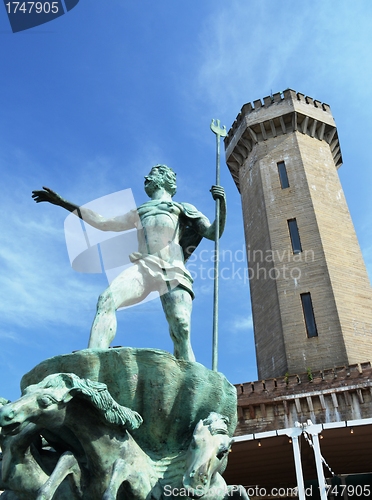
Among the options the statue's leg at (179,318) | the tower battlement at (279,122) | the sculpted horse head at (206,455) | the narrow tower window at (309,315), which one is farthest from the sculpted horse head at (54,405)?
the tower battlement at (279,122)

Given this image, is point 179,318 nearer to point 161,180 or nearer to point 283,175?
point 161,180

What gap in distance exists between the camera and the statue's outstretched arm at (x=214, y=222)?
505cm

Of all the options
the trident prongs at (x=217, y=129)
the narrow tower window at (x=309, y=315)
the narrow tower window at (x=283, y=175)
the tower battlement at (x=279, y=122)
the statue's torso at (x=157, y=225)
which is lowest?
the statue's torso at (x=157, y=225)

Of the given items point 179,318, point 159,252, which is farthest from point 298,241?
point 179,318

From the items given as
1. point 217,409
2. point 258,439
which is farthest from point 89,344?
point 258,439

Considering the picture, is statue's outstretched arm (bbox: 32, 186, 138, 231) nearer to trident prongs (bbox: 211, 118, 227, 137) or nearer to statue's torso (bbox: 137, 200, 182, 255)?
statue's torso (bbox: 137, 200, 182, 255)

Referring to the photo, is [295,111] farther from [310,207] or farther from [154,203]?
[154,203]

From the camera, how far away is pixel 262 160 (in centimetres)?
2856

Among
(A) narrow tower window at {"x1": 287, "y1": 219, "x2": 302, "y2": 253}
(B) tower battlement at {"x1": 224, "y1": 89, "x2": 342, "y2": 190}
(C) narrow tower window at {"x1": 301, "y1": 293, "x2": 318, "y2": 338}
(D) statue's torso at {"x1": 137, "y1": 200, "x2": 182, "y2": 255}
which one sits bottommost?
(D) statue's torso at {"x1": 137, "y1": 200, "x2": 182, "y2": 255}

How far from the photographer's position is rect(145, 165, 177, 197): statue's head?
17.0 feet

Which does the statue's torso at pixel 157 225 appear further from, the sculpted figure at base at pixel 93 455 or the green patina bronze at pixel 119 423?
the sculpted figure at base at pixel 93 455

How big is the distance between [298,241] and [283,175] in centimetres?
424

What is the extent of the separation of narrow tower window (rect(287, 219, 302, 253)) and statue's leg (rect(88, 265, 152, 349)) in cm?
2141

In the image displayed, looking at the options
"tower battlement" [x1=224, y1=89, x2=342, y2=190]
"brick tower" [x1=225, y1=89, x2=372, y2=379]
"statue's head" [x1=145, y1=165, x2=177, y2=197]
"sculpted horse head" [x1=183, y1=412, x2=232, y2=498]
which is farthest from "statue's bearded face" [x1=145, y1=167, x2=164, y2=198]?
"tower battlement" [x1=224, y1=89, x2=342, y2=190]
